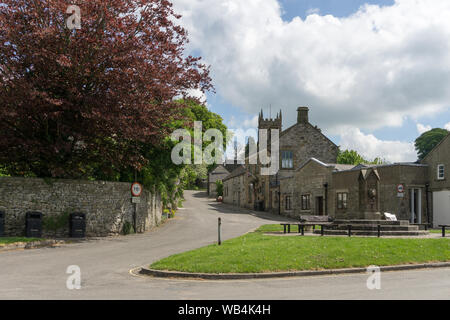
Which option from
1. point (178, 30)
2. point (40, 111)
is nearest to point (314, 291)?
point (40, 111)

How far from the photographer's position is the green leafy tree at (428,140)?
→ 85625mm

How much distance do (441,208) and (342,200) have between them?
7.59 metres

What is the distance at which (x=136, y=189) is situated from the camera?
994 inches

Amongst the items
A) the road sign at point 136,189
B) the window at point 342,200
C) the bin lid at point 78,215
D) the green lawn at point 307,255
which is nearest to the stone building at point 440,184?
the window at point 342,200

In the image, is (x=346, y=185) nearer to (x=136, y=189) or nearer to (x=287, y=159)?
(x=287, y=159)

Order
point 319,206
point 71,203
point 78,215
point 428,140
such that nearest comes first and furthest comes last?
point 78,215 < point 71,203 < point 319,206 < point 428,140

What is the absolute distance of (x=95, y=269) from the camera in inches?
517

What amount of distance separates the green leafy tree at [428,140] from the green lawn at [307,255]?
76267 millimetres

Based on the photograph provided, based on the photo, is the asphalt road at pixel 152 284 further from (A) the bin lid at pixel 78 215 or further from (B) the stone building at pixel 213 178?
(B) the stone building at pixel 213 178

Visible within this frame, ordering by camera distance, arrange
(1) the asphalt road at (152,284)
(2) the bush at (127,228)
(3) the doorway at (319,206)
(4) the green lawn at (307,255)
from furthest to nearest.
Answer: (3) the doorway at (319,206)
(2) the bush at (127,228)
(4) the green lawn at (307,255)
(1) the asphalt road at (152,284)

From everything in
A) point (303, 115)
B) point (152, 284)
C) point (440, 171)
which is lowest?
point (152, 284)

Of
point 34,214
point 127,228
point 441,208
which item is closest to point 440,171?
point 441,208

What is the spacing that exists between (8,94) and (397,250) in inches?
668

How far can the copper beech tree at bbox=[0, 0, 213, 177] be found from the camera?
19.8m
